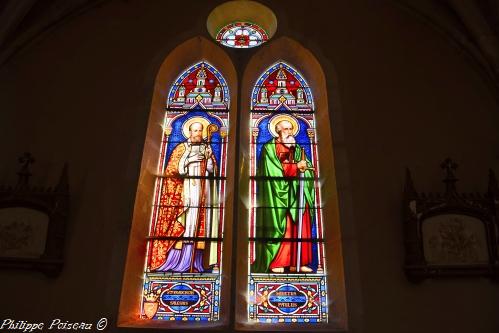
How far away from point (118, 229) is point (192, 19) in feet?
8.84

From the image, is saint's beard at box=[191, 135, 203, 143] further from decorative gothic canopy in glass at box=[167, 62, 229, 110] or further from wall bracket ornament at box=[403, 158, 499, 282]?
wall bracket ornament at box=[403, 158, 499, 282]

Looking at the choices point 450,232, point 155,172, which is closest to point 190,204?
point 155,172

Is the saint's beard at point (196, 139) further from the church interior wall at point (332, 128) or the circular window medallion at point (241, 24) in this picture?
the circular window medallion at point (241, 24)

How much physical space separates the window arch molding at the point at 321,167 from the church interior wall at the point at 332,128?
109 mm

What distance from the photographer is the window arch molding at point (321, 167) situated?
15.2 ft

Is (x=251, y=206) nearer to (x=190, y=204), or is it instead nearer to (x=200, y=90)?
(x=190, y=204)

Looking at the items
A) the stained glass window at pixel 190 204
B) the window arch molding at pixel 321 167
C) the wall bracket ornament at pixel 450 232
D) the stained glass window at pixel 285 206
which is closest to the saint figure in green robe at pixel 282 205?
the stained glass window at pixel 285 206

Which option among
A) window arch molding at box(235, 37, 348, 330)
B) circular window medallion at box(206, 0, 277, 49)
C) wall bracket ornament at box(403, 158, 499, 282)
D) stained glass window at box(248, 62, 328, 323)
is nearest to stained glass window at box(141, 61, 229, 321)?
window arch molding at box(235, 37, 348, 330)

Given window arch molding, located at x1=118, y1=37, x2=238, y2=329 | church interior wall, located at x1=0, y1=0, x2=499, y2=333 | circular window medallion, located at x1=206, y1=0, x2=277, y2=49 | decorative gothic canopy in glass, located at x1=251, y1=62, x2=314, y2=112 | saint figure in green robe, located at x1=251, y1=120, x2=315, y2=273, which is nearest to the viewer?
church interior wall, located at x1=0, y1=0, x2=499, y2=333

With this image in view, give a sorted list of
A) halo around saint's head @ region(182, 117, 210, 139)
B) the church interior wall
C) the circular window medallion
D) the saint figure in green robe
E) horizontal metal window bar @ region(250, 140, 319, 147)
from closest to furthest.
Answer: the church interior wall
the saint figure in green robe
horizontal metal window bar @ region(250, 140, 319, 147)
halo around saint's head @ region(182, 117, 210, 139)
the circular window medallion

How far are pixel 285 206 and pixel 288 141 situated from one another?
0.79 meters

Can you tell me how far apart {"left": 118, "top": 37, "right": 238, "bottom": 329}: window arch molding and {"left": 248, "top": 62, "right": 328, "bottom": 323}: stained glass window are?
9.8 inches

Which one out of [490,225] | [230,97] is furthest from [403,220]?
[230,97]

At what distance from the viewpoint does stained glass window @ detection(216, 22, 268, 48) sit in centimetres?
631
